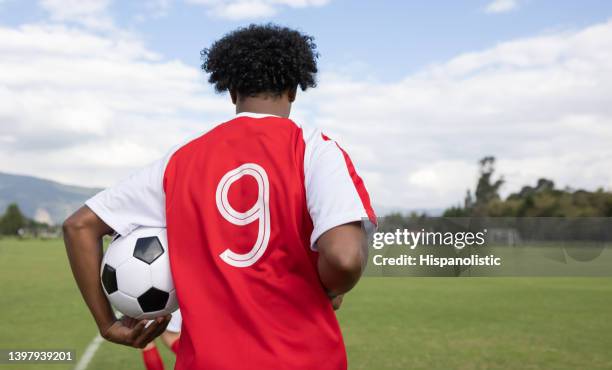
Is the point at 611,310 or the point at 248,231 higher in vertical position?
the point at 248,231

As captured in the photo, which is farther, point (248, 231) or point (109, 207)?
point (109, 207)

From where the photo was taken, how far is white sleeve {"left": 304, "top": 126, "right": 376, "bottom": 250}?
2.11 meters

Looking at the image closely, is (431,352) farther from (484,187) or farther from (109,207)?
(484,187)

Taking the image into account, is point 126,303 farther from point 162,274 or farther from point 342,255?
point 342,255

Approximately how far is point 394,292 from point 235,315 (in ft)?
51.5

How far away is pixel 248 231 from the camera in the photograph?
2.23m

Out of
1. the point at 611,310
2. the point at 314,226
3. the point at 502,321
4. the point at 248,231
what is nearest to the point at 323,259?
the point at 314,226

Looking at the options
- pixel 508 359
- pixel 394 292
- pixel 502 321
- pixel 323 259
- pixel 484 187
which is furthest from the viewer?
pixel 484 187

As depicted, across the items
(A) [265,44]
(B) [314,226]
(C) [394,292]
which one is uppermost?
(A) [265,44]

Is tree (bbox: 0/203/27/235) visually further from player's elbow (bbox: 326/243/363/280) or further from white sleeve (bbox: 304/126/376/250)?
player's elbow (bbox: 326/243/363/280)

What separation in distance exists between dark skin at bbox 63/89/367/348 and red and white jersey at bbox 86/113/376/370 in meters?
0.08

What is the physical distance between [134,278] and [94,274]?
13 cm

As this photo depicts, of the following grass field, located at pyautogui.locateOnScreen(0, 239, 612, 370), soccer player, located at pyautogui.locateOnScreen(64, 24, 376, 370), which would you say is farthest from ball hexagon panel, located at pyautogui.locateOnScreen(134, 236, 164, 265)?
grass field, located at pyautogui.locateOnScreen(0, 239, 612, 370)

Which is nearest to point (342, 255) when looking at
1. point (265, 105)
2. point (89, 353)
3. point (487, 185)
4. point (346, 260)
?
point (346, 260)
